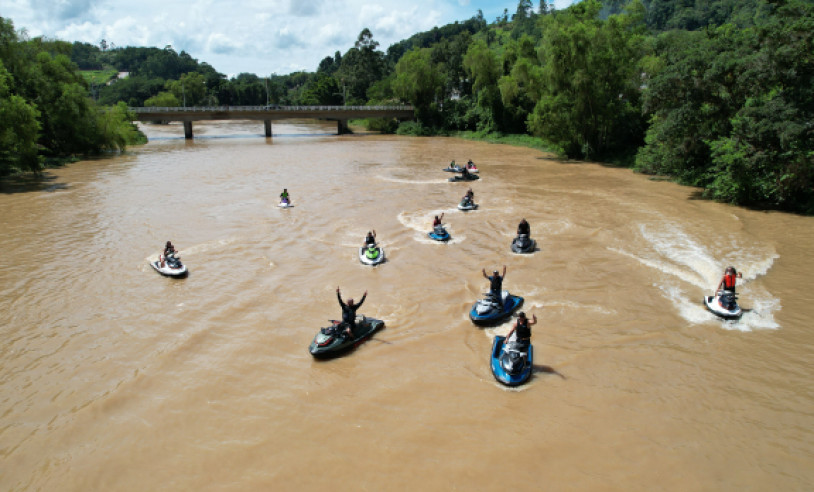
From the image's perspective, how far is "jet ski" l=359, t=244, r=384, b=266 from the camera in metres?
18.2

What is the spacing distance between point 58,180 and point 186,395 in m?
33.6

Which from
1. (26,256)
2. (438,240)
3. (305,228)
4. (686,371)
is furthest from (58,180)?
(686,371)

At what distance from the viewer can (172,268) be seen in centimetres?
1731

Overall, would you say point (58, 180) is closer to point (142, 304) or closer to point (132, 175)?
point (132, 175)

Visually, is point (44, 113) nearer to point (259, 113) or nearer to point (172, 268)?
point (259, 113)

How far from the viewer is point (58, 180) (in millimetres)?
36094

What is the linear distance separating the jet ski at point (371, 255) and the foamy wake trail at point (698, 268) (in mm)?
9399

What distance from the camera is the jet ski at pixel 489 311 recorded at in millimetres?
13508

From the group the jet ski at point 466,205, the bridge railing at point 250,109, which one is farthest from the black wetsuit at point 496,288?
the bridge railing at point 250,109

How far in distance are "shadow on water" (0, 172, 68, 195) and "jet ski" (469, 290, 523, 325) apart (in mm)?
31765

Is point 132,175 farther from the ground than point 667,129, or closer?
closer

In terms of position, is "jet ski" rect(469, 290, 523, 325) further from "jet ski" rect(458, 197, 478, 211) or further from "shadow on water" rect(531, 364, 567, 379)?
"jet ski" rect(458, 197, 478, 211)

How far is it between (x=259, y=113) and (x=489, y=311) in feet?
226

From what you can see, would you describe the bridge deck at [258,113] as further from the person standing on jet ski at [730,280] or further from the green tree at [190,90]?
the person standing on jet ski at [730,280]
